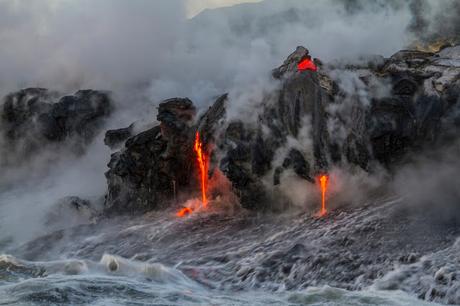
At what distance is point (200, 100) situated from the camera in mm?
26688

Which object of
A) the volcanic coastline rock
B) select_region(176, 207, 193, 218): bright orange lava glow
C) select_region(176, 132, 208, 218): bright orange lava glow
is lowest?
select_region(176, 207, 193, 218): bright orange lava glow

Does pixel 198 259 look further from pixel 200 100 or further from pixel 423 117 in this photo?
pixel 200 100

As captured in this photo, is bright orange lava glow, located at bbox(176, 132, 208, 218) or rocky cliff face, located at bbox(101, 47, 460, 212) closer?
rocky cliff face, located at bbox(101, 47, 460, 212)

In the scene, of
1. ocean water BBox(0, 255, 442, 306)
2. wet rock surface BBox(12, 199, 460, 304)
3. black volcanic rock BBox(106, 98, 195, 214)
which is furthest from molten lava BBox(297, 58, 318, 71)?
ocean water BBox(0, 255, 442, 306)

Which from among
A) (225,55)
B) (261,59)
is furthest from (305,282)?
(225,55)

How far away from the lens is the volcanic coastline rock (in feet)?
109

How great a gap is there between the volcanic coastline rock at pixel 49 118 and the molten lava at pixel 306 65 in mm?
14685

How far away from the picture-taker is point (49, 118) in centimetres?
3512

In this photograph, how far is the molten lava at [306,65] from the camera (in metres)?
21.0

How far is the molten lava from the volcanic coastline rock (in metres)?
14.7

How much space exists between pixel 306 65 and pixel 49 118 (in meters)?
18.3

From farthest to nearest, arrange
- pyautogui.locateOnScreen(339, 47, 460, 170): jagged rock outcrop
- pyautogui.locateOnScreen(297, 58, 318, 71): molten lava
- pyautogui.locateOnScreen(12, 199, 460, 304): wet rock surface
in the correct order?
pyautogui.locateOnScreen(297, 58, 318, 71): molten lava → pyautogui.locateOnScreen(339, 47, 460, 170): jagged rock outcrop → pyautogui.locateOnScreen(12, 199, 460, 304): wet rock surface

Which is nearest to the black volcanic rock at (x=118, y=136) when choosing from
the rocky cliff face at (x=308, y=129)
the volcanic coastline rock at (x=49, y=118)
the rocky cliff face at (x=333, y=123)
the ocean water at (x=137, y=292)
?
the rocky cliff face at (x=308, y=129)

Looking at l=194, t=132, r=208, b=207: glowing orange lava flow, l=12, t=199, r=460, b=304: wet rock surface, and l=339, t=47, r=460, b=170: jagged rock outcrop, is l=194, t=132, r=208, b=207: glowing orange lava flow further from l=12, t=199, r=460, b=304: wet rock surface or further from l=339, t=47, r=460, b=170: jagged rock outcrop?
l=339, t=47, r=460, b=170: jagged rock outcrop
